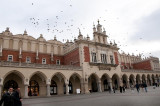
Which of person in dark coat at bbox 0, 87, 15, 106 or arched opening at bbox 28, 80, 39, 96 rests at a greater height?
person in dark coat at bbox 0, 87, 15, 106

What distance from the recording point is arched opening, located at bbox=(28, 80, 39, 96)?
27.0 meters

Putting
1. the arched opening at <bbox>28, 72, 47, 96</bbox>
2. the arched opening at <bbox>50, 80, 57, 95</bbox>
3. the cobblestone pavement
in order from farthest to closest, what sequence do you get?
1. the arched opening at <bbox>50, 80, 57, 95</bbox>
2. the arched opening at <bbox>28, 72, 47, 96</bbox>
3. the cobblestone pavement

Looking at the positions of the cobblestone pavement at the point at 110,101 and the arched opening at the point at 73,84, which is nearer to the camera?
the cobblestone pavement at the point at 110,101

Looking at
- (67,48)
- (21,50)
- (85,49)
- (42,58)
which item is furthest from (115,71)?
(21,50)

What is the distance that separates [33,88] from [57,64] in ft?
22.6

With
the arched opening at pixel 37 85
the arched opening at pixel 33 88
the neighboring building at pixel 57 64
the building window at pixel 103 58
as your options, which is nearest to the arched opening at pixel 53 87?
the neighboring building at pixel 57 64

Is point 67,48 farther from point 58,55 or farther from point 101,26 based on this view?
point 101,26

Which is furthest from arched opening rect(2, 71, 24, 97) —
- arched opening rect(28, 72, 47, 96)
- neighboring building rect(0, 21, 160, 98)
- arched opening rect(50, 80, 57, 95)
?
arched opening rect(50, 80, 57, 95)

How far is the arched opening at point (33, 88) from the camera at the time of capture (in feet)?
88.5

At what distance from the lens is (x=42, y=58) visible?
33188mm

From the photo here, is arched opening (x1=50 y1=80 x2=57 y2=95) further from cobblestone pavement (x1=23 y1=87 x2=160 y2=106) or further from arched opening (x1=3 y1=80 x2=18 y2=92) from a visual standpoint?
cobblestone pavement (x1=23 y1=87 x2=160 y2=106)

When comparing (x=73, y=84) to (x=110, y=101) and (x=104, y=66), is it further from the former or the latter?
(x=110, y=101)

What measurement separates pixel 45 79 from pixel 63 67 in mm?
4309

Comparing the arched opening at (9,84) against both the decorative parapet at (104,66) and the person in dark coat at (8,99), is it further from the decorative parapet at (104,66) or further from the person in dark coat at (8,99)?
the person in dark coat at (8,99)
